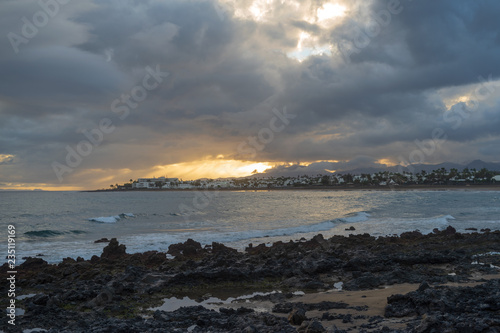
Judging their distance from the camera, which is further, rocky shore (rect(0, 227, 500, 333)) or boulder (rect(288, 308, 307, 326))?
boulder (rect(288, 308, 307, 326))

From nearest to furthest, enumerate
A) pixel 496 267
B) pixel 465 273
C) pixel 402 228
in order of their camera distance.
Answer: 1. pixel 465 273
2. pixel 496 267
3. pixel 402 228

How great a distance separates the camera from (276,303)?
9516 millimetres

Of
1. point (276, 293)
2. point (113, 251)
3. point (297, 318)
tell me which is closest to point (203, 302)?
point (276, 293)

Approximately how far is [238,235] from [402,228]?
44.6 feet

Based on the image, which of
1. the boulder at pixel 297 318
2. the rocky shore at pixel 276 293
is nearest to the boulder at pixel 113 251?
the rocky shore at pixel 276 293

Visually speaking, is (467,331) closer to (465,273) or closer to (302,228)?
(465,273)

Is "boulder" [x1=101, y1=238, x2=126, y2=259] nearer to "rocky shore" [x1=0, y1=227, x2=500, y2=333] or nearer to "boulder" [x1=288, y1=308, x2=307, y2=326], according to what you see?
"rocky shore" [x1=0, y1=227, x2=500, y2=333]

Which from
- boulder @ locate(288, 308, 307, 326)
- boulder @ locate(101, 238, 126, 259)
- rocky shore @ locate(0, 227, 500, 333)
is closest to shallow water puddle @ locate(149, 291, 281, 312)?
rocky shore @ locate(0, 227, 500, 333)

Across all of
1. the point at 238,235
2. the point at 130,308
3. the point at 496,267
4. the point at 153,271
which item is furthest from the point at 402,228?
the point at 130,308

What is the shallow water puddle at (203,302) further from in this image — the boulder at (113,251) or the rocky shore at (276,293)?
the boulder at (113,251)

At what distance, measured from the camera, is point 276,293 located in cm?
1030

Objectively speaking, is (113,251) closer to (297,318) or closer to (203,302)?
(203,302)

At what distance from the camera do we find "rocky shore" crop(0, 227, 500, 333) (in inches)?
280

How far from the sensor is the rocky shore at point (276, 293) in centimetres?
711
